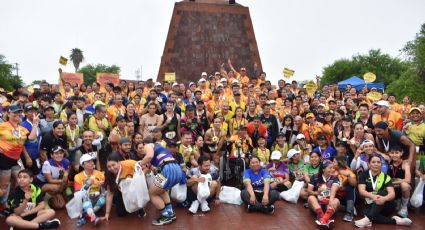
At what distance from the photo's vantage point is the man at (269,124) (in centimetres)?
779

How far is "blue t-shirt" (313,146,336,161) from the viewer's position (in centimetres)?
653

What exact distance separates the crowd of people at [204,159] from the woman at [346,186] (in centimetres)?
2

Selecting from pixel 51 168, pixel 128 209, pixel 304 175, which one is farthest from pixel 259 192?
pixel 51 168

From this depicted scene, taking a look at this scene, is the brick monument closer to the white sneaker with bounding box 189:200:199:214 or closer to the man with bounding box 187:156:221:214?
the man with bounding box 187:156:221:214

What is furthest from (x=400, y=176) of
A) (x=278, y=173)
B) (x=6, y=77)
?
(x=6, y=77)

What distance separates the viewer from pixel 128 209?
5430 mm

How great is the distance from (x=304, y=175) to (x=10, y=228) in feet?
16.2

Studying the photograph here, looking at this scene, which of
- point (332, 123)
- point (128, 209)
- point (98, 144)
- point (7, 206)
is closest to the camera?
point (7, 206)

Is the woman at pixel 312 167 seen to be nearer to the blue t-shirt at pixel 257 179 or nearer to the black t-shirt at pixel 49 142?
the blue t-shirt at pixel 257 179

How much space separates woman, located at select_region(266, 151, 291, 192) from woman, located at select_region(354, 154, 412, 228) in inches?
60.7

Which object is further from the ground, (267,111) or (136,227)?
(267,111)

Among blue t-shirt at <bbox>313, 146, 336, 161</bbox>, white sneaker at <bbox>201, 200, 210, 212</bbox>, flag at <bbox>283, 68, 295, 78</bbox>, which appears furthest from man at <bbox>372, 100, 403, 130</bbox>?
flag at <bbox>283, 68, 295, 78</bbox>

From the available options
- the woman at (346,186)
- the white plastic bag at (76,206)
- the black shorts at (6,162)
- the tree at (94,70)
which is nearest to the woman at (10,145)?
the black shorts at (6,162)

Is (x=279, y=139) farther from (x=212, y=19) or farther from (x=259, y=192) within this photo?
(x=212, y=19)
